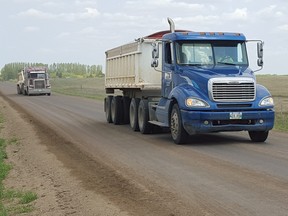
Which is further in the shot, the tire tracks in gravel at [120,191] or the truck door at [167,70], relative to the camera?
the truck door at [167,70]

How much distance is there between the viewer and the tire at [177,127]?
12.9 metres

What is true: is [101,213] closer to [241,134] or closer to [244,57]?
[244,57]

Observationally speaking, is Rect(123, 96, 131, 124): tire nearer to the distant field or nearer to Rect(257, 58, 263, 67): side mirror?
the distant field

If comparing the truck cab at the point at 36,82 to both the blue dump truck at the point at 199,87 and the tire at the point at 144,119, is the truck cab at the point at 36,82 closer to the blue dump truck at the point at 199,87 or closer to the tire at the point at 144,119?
the blue dump truck at the point at 199,87

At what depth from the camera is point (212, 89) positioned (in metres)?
12.5

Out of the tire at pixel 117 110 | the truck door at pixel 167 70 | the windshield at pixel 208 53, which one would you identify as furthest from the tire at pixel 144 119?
the tire at pixel 117 110

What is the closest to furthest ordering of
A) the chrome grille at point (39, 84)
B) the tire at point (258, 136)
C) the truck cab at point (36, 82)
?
the tire at point (258, 136), the truck cab at point (36, 82), the chrome grille at point (39, 84)

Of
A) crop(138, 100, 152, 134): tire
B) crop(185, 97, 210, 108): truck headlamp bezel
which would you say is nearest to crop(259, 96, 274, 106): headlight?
crop(185, 97, 210, 108): truck headlamp bezel

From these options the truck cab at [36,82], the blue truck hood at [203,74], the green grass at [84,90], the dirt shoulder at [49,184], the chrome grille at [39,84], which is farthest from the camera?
the chrome grille at [39,84]

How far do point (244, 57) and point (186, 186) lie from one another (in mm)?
6665

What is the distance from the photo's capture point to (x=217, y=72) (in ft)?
42.4

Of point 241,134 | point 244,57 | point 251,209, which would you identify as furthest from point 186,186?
point 241,134

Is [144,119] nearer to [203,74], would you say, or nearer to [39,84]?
[203,74]

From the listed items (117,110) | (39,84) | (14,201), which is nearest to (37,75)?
(39,84)
